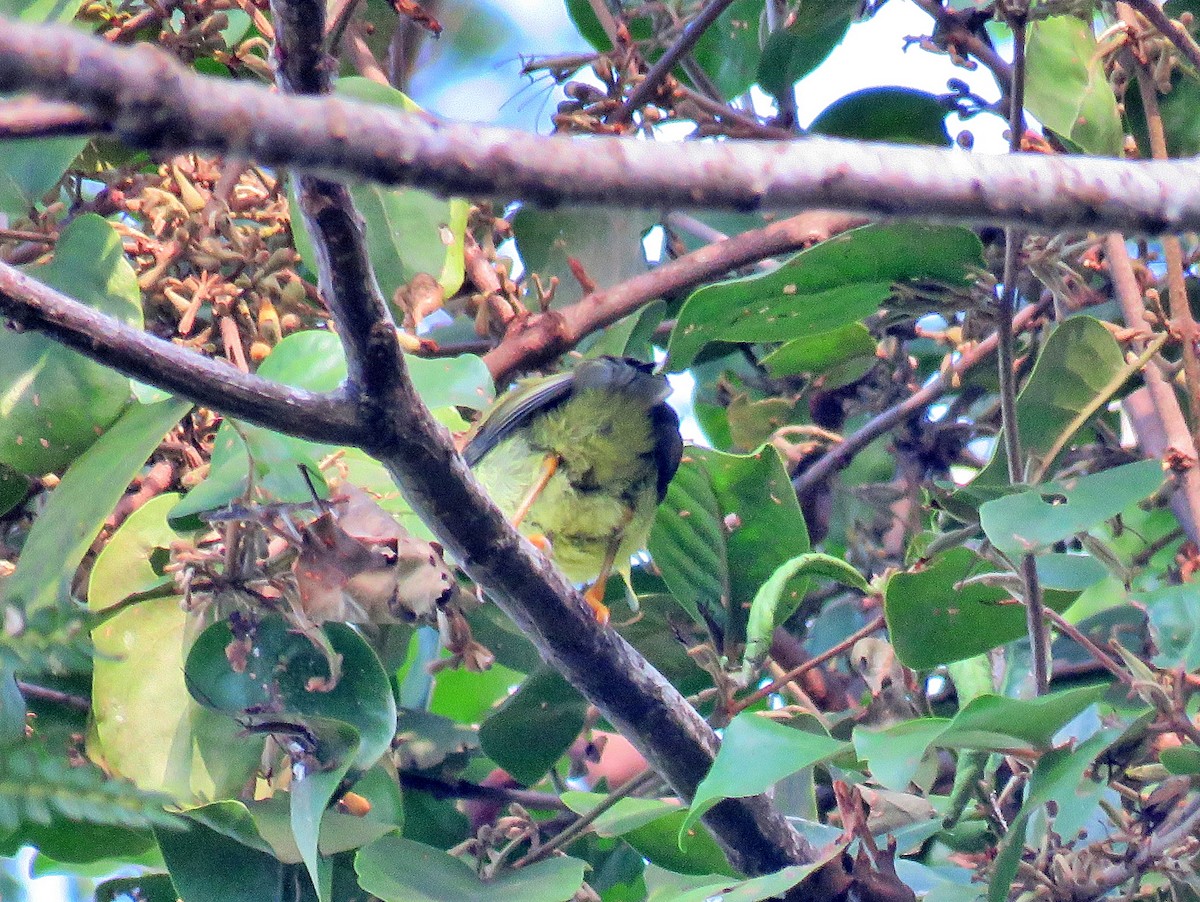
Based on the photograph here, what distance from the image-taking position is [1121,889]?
1.64m

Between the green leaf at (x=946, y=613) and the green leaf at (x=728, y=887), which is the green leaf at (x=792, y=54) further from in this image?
the green leaf at (x=728, y=887)

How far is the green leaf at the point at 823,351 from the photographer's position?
2156 mm

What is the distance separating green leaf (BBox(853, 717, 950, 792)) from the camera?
1.24 metres

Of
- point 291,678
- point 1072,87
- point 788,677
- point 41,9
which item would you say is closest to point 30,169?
point 41,9

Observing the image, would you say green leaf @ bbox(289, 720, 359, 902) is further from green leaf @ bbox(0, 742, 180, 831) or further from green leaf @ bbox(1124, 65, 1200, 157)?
green leaf @ bbox(1124, 65, 1200, 157)

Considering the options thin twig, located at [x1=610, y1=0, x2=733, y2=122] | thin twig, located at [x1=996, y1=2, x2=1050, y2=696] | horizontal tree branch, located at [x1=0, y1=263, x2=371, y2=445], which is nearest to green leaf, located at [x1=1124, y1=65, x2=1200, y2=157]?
thin twig, located at [x1=996, y1=2, x2=1050, y2=696]

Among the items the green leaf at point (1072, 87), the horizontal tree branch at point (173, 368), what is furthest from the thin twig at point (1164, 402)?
the horizontal tree branch at point (173, 368)

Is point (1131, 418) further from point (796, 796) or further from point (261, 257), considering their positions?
point (261, 257)

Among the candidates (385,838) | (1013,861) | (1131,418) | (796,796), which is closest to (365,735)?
(385,838)

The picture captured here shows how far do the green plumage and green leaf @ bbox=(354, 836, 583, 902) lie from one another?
2.11 feet

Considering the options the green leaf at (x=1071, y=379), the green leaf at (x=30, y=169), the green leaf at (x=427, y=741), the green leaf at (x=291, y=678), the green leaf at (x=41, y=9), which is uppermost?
the green leaf at (x=41, y=9)

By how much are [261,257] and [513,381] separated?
0.48 meters

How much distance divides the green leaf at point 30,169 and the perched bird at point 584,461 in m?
0.72

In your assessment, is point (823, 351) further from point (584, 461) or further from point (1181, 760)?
point (1181, 760)
